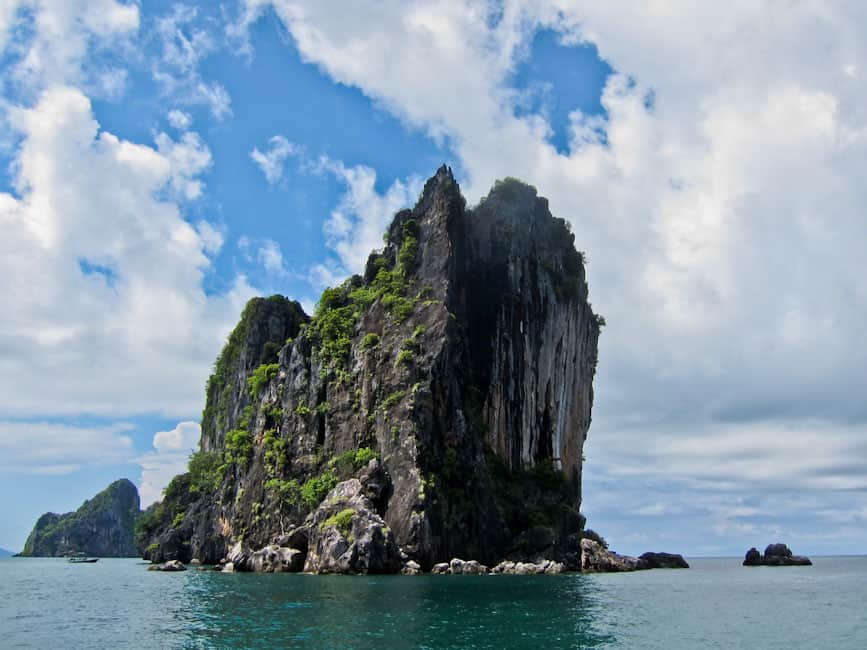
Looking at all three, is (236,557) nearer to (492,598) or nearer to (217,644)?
(492,598)

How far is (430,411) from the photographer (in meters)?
72.9

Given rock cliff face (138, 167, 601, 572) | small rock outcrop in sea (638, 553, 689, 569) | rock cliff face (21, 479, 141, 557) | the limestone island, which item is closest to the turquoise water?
the limestone island

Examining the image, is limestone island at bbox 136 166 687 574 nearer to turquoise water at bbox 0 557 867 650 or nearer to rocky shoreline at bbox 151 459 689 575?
rocky shoreline at bbox 151 459 689 575

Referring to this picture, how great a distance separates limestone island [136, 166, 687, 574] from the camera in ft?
225

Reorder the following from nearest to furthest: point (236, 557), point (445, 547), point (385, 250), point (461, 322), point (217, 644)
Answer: point (217, 644) < point (445, 547) < point (236, 557) < point (461, 322) < point (385, 250)

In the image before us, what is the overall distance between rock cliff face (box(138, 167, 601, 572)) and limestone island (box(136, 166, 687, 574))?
203 millimetres

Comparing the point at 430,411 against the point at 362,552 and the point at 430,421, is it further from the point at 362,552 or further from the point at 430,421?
the point at 362,552

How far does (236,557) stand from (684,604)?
47.1 metres

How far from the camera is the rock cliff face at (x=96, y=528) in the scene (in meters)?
183

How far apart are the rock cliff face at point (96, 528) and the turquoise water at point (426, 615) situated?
137 metres

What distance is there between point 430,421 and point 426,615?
3648 centimetres

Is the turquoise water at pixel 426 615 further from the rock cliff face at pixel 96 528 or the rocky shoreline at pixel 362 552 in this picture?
the rock cliff face at pixel 96 528

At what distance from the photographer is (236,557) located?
77000 millimetres

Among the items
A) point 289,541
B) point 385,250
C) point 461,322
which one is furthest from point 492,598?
point 385,250
